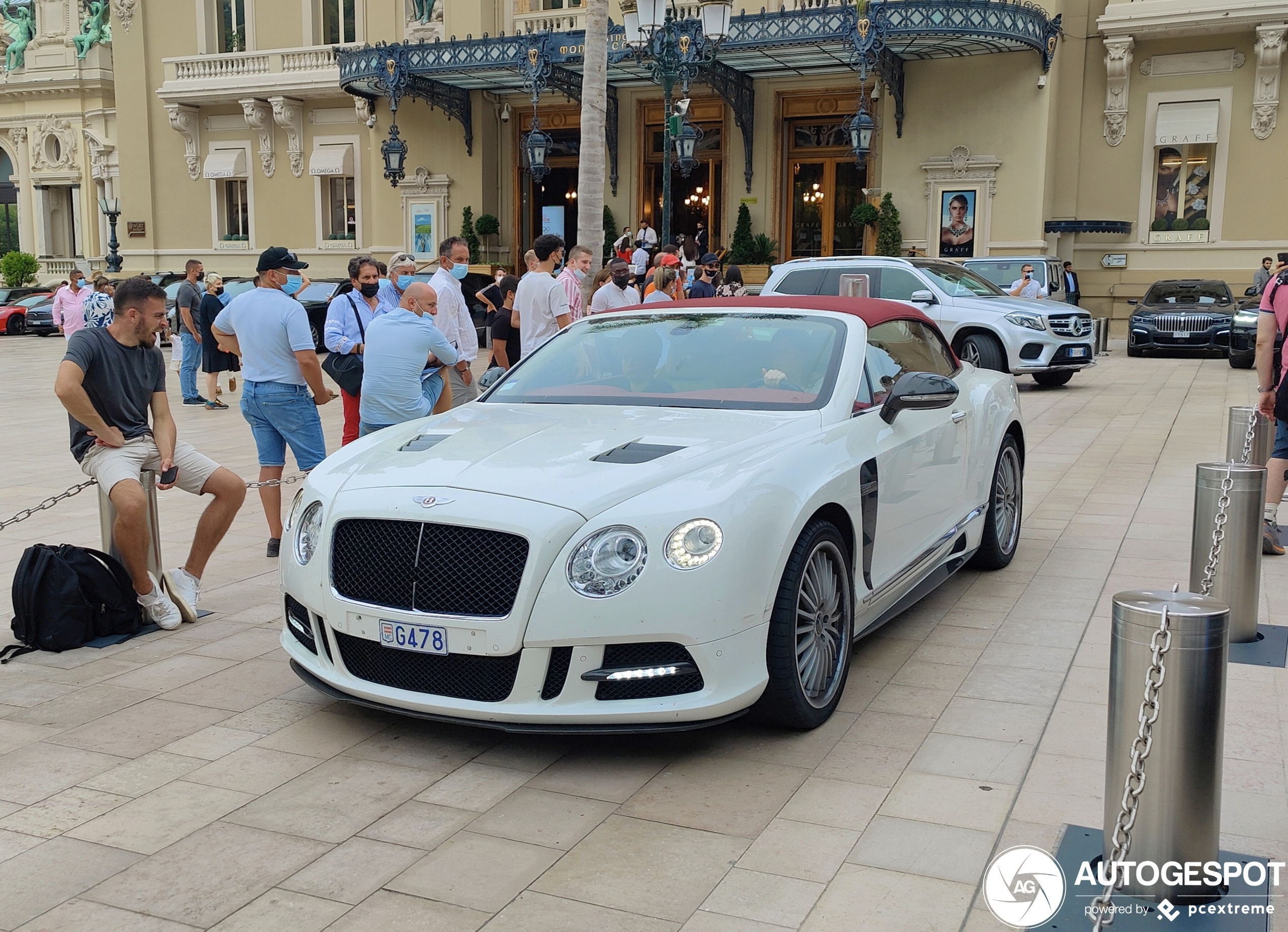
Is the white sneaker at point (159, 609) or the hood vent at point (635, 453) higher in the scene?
the hood vent at point (635, 453)

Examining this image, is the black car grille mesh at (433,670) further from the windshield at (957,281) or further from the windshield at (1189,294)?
the windshield at (1189,294)

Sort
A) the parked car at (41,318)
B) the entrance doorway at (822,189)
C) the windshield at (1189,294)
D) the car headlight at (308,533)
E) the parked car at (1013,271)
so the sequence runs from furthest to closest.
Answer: the parked car at (41,318) < the entrance doorway at (822,189) < the windshield at (1189,294) < the parked car at (1013,271) < the car headlight at (308,533)

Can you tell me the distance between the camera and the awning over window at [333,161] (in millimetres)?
35188

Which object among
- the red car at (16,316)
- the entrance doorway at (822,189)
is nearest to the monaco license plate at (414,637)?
the entrance doorway at (822,189)

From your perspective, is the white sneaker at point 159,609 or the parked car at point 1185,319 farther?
the parked car at point 1185,319

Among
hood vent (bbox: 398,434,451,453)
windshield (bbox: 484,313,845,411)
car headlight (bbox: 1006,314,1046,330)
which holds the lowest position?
hood vent (bbox: 398,434,451,453)

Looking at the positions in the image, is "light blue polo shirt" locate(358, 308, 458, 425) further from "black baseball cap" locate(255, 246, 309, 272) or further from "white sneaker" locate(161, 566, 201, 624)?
"white sneaker" locate(161, 566, 201, 624)

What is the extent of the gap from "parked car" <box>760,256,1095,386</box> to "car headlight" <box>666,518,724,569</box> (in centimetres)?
1225

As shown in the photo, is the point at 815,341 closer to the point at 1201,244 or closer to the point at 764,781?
the point at 764,781

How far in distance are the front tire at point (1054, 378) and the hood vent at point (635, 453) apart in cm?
1447

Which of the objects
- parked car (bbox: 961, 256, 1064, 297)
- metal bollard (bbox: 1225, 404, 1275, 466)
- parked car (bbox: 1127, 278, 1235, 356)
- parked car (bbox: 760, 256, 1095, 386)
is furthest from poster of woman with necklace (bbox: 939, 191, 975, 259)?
metal bollard (bbox: 1225, 404, 1275, 466)

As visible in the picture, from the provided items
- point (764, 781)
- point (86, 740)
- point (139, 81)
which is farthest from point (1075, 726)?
point (139, 81)

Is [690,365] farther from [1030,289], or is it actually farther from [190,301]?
[1030,289]

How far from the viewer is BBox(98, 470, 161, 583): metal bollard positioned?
5.95 meters
